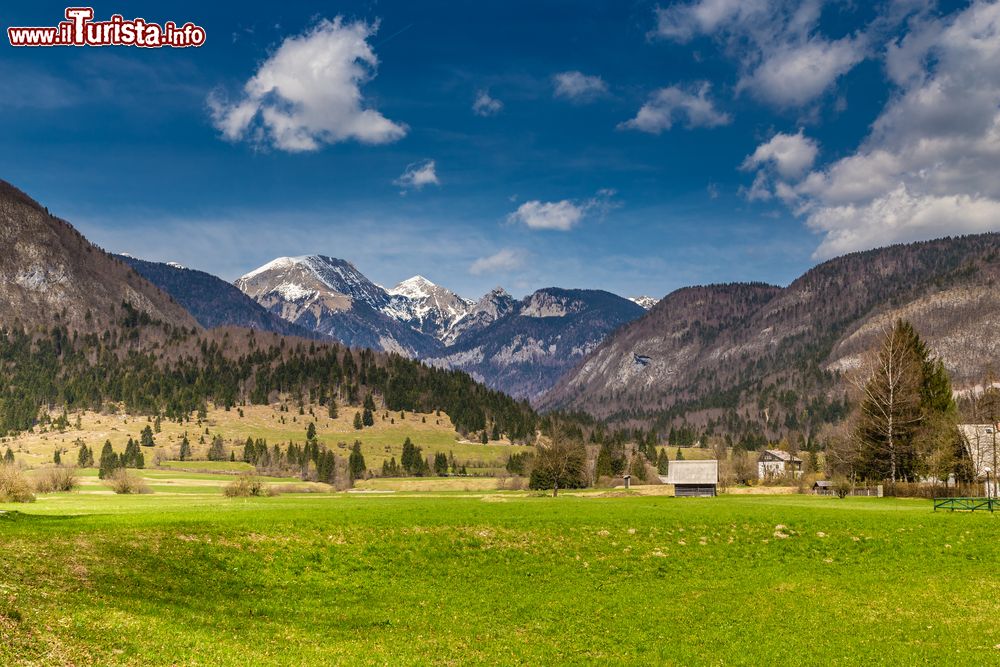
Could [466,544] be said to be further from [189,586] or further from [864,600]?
[864,600]

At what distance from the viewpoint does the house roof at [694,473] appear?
109 meters

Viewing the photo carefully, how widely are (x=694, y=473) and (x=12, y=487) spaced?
282 feet

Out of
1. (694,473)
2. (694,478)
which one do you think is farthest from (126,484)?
(694,473)

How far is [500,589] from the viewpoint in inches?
1617

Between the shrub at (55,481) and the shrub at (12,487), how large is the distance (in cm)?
3354

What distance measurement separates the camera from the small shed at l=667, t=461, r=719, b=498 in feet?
356

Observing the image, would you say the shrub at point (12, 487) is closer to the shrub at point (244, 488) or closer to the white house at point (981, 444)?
the shrub at point (244, 488)

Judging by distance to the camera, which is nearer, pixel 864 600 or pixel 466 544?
pixel 864 600

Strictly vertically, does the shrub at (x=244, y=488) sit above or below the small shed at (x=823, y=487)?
below

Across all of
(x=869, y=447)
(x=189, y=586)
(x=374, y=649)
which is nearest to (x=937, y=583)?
(x=374, y=649)

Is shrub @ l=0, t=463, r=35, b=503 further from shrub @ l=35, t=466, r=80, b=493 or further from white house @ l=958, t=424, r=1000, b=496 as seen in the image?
white house @ l=958, t=424, r=1000, b=496

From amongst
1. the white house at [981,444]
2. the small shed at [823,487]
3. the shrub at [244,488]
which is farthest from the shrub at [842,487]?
the shrub at [244,488]

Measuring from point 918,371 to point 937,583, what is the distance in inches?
2688

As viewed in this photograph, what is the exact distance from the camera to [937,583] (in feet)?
135
